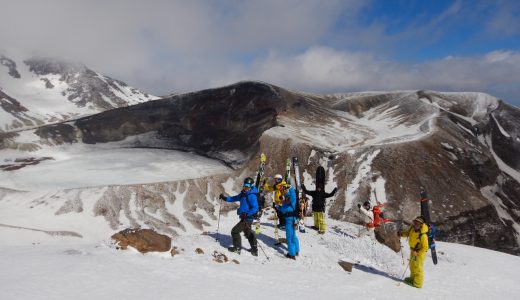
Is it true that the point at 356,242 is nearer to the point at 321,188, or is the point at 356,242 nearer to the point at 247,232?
the point at 321,188

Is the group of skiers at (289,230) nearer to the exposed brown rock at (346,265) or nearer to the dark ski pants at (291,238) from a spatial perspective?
the dark ski pants at (291,238)

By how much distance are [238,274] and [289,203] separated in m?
5.84

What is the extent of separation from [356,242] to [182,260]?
11.9m

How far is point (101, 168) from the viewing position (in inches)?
3142

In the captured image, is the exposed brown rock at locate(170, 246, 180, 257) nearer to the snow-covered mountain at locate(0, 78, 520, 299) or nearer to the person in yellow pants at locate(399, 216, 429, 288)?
the snow-covered mountain at locate(0, 78, 520, 299)

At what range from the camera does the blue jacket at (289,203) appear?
19.6m

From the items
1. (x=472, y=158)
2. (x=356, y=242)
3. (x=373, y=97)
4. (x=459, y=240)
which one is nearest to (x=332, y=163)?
(x=459, y=240)

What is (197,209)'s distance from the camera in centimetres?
6069

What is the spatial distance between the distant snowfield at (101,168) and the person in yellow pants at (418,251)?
5588 cm

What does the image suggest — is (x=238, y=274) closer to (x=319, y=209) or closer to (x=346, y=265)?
(x=346, y=265)

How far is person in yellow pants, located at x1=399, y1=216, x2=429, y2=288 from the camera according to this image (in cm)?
1761

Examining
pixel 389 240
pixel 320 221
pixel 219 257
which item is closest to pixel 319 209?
pixel 320 221

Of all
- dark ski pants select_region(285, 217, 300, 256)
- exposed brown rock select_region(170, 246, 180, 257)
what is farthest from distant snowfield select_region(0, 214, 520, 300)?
dark ski pants select_region(285, 217, 300, 256)

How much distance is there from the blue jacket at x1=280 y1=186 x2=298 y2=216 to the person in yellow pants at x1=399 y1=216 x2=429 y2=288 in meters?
5.49
